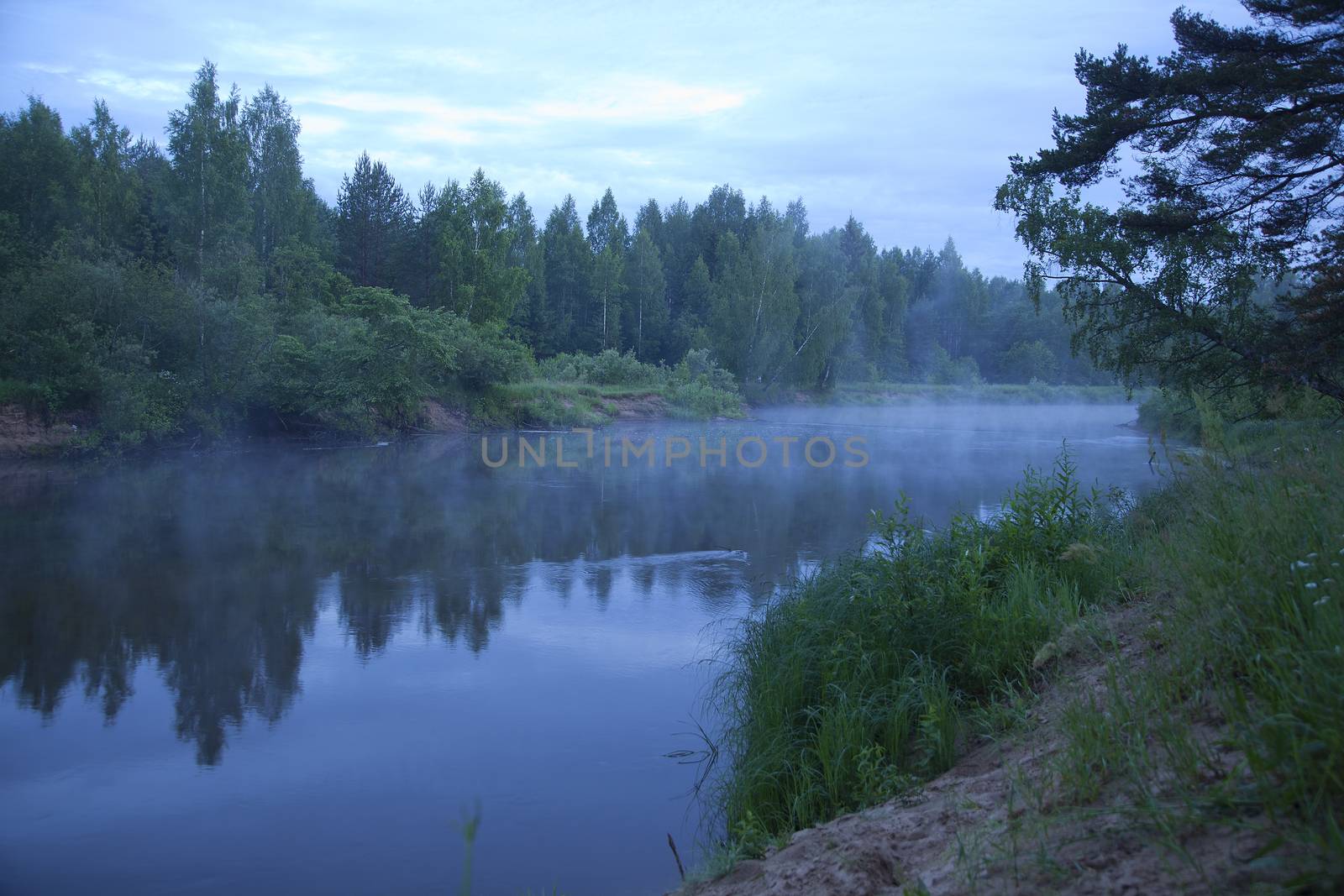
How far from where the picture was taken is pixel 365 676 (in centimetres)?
843

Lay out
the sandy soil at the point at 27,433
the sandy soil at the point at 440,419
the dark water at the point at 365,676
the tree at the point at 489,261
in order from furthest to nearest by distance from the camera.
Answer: the tree at the point at 489,261 → the sandy soil at the point at 440,419 → the sandy soil at the point at 27,433 → the dark water at the point at 365,676

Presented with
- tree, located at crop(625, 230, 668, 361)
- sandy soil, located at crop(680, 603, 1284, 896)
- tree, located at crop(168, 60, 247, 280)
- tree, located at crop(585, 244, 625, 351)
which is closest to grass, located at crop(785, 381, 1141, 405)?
tree, located at crop(625, 230, 668, 361)

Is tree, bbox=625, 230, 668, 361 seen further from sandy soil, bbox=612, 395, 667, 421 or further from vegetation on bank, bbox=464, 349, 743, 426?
sandy soil, bbox=612, 395, 667, 421

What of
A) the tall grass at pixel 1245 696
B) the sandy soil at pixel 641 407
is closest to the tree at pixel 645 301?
the sandy soil at pixel 641 407

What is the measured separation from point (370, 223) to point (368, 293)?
80.4 feet

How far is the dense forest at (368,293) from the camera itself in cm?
2586

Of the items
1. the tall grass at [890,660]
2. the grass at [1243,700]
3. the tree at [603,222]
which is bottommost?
Answer: the tall grass at [890,660]

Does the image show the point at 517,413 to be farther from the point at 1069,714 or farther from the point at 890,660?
the point at 1069,714

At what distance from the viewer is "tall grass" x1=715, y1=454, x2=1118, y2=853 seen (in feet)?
17.4

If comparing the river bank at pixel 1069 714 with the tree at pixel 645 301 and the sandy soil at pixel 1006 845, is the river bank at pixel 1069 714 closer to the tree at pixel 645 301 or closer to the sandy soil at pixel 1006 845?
the sandy soil at pixel 1006 845

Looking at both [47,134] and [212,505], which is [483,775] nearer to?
[212,505]

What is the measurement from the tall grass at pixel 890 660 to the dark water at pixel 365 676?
0.70 m

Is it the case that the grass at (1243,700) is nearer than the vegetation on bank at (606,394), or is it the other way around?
the grass at (1243,700)

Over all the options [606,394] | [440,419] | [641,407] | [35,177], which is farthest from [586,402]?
[35,177]
